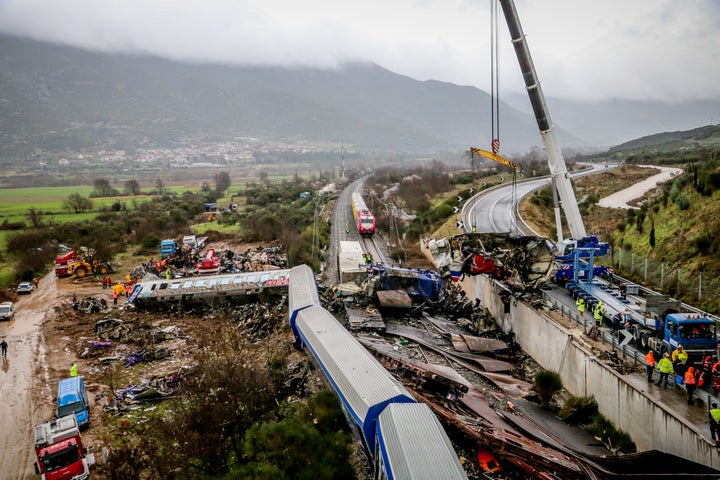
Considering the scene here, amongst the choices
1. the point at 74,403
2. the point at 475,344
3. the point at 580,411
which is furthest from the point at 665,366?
the point at 74,403

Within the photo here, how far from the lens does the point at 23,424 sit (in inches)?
841

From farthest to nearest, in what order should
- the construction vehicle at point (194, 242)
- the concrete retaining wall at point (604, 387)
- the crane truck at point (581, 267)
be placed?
1. the construction vehicle at point (194, 242)
2. the crane truck at point (581, 267)
3. the concrete retaining wall at point (604, 387)

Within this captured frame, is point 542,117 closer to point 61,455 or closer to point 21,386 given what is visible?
point 61,455

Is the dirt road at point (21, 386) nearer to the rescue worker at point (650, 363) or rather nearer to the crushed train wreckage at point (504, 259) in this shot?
the crushed train wreckage at point (504, 259)

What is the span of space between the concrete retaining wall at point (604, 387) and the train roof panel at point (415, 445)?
23.8 ft

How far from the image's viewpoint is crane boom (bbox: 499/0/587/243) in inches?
947

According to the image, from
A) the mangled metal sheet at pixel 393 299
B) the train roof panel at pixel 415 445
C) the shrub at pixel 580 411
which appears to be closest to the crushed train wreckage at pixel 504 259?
the mangled metal sheet at pixel 393 299

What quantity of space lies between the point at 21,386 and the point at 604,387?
27.2 m

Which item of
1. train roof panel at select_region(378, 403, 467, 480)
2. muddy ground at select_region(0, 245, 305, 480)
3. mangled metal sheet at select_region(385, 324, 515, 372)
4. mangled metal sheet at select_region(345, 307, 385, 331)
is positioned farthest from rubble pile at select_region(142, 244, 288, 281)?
train roof panel at select_region(378, 403, 467, 480)

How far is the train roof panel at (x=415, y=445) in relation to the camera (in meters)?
9.95

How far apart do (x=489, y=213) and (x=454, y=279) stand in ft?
81.8

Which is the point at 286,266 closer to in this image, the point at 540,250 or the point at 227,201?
the point at 540,250

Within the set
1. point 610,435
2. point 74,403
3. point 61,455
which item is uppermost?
point 61,455

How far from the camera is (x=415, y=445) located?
35.5 feet
